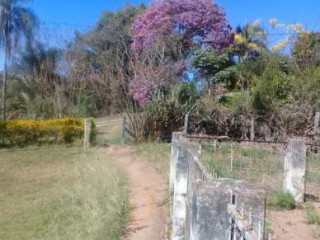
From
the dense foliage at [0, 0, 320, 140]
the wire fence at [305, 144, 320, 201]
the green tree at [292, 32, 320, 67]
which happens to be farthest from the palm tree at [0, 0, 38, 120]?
the wire fence at [305, 144, 320, 201]

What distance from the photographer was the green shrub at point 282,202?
8.80 m

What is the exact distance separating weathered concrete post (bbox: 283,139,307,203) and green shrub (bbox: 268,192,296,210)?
49 centimetres

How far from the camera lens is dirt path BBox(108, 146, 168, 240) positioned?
7.50m

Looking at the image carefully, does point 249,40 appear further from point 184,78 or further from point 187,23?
point 184,78

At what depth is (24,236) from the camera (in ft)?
25.7

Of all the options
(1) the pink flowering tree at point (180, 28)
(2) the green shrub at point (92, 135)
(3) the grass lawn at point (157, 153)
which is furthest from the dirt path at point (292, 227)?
(1) the pink flowering tree at point (180, 28)

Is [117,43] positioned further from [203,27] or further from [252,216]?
[252,216]

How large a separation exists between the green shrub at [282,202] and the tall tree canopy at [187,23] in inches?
648

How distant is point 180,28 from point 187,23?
19.3 inches

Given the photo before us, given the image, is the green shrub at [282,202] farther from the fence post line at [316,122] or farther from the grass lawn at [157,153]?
the fence post line at [316,122]

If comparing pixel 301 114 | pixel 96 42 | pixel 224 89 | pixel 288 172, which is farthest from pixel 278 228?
pixel 96 42

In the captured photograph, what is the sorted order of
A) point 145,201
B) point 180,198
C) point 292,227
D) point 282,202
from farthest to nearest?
1. point 145,201
2. point 282,202
3. point 292,227
4. point 180,198

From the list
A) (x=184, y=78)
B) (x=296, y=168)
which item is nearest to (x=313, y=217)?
(x=296, y=168)

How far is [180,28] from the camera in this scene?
25.5m
